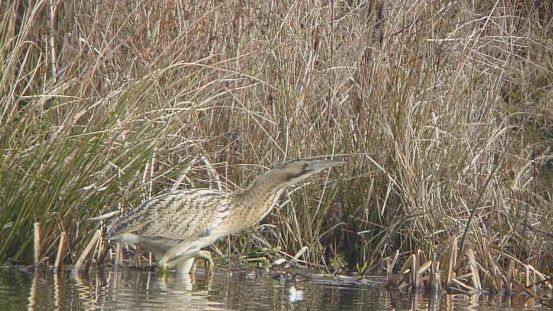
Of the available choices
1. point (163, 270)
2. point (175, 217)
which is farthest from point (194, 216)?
point (163, 270)

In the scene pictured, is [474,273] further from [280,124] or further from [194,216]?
[280,124]

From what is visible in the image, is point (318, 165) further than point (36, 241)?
Yes

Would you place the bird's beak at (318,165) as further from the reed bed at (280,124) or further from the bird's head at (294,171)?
the reed bed at (280,124)

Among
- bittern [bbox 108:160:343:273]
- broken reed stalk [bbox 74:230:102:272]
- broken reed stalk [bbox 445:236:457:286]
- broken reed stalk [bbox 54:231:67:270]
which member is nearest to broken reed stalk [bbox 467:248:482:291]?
broken reed stalk [bbox 445:236:457:286]

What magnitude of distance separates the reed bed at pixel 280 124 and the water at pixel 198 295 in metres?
0.48

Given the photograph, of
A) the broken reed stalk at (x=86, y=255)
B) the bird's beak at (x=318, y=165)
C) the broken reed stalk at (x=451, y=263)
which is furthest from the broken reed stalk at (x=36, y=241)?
the broken reed stalk at (x=451, y=263)

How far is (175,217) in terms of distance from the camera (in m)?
8.26

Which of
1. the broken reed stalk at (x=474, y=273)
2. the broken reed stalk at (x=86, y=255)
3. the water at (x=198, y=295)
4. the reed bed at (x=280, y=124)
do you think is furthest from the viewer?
the reed bed at (x=280, y=124)

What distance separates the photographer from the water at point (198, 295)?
6781 millimetres

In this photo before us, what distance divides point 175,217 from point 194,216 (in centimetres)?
12

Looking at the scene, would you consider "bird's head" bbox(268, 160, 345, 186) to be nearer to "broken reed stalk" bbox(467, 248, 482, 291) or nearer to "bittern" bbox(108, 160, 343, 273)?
"bittern" bbox(108, 160, 343, 273)

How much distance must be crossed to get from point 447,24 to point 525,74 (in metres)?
1.68

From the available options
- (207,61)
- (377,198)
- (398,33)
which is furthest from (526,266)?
(207,61)

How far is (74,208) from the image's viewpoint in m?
8.47
